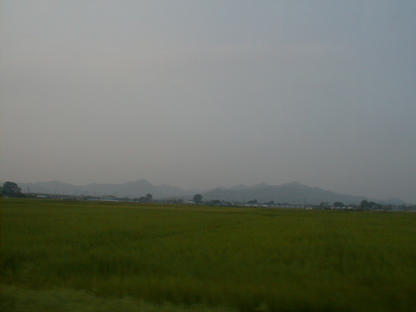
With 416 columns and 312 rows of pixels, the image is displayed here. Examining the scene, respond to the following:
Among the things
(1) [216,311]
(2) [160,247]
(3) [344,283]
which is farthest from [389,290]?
(2) [160,247]

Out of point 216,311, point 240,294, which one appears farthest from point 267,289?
point 216,311

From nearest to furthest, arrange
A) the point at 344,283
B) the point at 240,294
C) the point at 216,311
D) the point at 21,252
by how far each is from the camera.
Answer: the point at 216,311 < the point at 240,294 < the point at 344,283 < the point at 21,252

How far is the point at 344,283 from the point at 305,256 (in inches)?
102

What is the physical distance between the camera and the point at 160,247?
1043 centimetres

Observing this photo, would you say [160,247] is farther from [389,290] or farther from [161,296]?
[389,290]

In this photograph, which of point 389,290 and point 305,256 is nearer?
point 389,290

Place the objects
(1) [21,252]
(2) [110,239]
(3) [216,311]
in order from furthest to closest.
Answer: (2) [110,239], (1) [21,252], (3) [216,311]

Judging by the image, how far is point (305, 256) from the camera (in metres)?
9.34

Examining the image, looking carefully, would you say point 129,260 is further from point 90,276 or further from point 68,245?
point 68,245

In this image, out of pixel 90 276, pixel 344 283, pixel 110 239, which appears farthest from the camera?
pixel 110 239

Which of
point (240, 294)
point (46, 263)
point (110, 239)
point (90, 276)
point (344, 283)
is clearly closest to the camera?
point (240, 294)

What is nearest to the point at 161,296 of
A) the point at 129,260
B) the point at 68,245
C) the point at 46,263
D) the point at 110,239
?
the point at 129,260

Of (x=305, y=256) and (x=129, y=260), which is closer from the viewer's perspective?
(x=129, y=260)

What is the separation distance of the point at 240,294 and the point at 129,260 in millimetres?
3482
